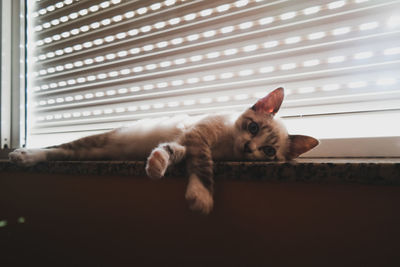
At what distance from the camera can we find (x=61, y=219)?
1.09 meters

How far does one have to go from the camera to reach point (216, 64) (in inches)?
49.4

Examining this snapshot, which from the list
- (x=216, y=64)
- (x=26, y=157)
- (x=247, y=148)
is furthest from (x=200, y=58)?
(x=26, y=157)

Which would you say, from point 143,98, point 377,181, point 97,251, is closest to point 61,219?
point 97,251

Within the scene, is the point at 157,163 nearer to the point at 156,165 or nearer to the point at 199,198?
the point at 156,165

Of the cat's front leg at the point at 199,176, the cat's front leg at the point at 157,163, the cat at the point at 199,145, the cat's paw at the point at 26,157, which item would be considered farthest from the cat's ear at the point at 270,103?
the cat's paw at the point at 26,157

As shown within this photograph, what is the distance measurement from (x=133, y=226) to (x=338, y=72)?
1111 millimetres

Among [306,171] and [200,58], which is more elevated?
[200,58]

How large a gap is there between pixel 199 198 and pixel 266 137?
1.46ft

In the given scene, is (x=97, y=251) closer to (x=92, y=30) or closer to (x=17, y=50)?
(x=92, y=30)

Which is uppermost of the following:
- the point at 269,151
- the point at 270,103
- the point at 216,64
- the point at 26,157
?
the point at 216,64

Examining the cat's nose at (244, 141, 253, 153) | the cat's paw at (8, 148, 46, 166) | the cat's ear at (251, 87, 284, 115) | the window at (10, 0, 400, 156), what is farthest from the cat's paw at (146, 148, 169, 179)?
the cat's paw at (8, 148, 46, 166)

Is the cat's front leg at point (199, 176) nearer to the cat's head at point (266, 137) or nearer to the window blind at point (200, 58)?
the cat's head at point (266, 137)

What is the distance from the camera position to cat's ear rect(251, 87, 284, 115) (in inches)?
36.8

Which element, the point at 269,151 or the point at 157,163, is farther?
the point at 269,151
